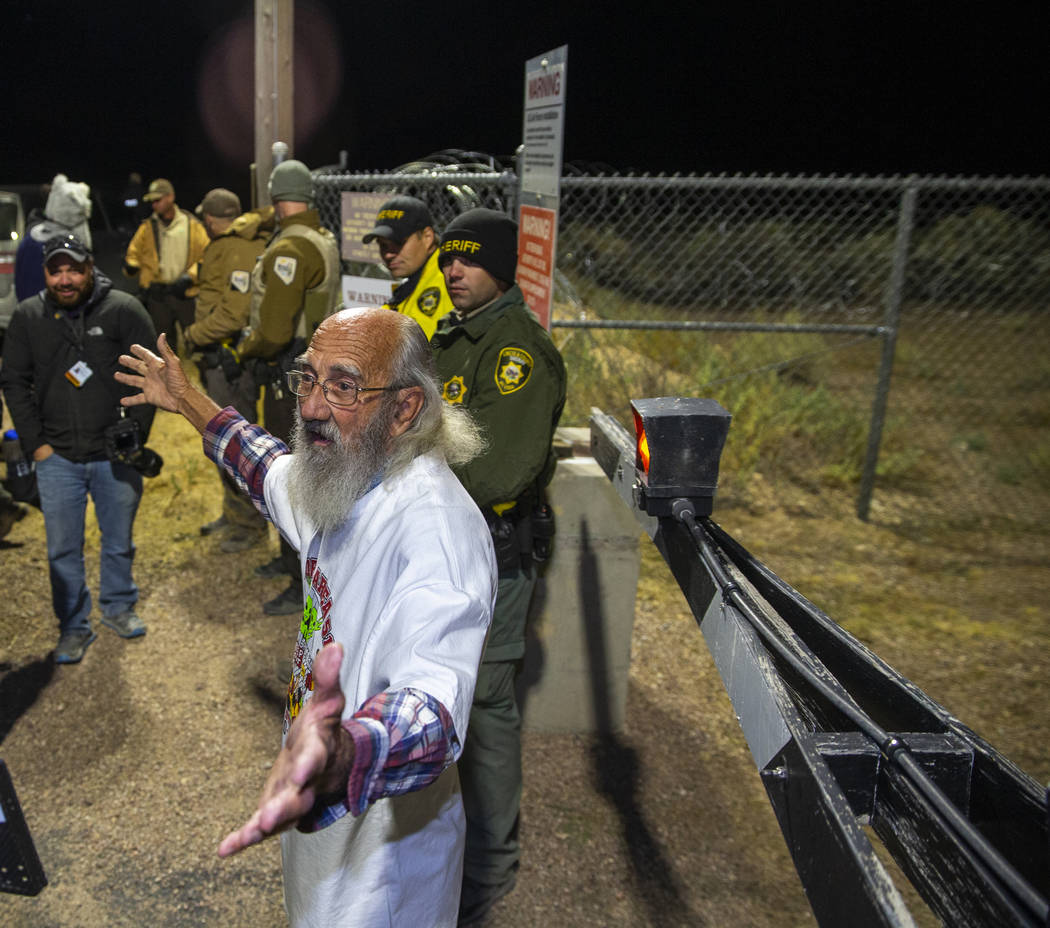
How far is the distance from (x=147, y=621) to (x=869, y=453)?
16.0ft

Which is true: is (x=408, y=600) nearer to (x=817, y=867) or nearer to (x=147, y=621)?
(x=817, y=867)

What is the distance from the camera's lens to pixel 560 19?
85.1 feet

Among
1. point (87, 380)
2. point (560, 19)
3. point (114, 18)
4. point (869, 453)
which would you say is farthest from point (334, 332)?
point (114, 18)

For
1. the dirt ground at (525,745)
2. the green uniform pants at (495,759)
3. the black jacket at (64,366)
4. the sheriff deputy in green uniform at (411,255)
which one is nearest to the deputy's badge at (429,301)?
the sheriff deputy in green uniform at (411,255)

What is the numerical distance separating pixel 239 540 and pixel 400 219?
271 centimetres

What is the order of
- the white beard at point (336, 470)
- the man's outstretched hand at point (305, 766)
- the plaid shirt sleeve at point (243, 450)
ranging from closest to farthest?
the man's outstretched hand at point (305, 766)
the white beard at point (336, 470)
the plaid shirt sleeve at point (243, 450)

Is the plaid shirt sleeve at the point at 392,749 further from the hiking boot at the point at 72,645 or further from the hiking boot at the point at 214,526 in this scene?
the hiking boot at the point at 214,526

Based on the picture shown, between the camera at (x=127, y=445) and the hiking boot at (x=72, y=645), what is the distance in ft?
2.83

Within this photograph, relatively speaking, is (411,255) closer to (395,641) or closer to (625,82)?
(395,641)

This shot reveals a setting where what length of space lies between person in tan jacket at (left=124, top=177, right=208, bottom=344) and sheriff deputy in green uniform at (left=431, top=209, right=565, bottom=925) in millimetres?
4971

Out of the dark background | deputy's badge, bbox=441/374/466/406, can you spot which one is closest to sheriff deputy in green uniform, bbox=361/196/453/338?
deputy's badge, bbox=441/374/466/406

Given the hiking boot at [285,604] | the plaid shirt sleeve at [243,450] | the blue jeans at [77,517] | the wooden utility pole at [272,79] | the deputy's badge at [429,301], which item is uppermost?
the wooden utility pole at [272,79]

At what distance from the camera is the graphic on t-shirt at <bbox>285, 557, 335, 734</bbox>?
1.93 m

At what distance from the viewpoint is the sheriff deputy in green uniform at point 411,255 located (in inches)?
163
